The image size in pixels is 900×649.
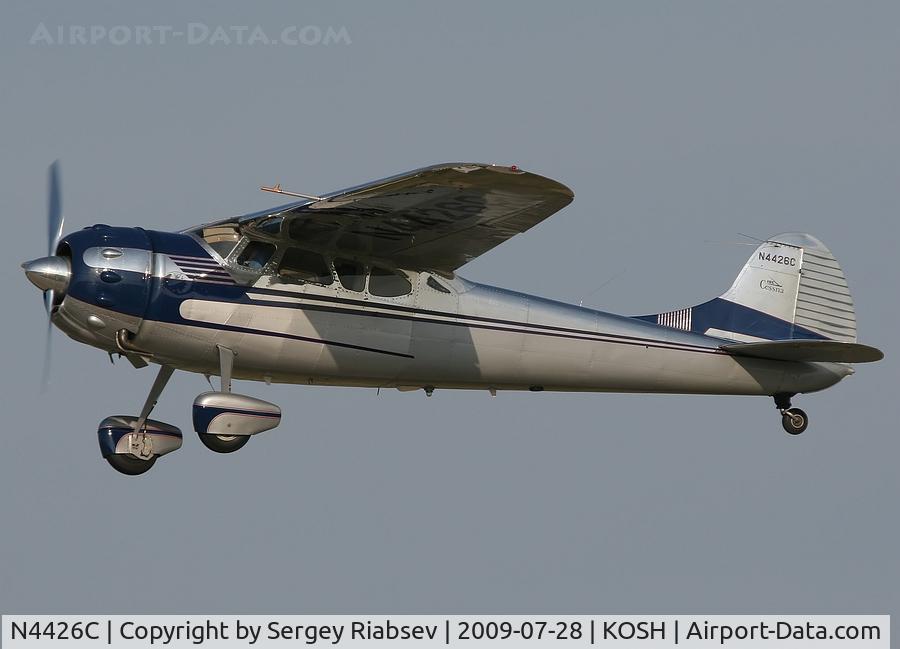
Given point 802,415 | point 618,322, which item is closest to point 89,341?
point 618,322

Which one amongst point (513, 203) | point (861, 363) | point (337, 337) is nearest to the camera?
point (513, 203)

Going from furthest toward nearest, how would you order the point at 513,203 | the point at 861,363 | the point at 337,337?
the point at 861,363 < the point at 337,337 < the point at 513,203

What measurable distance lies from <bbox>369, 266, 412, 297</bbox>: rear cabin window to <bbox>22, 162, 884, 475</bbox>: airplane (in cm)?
1

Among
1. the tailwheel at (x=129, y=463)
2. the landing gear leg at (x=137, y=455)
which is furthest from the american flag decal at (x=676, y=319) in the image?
the tailwheel at (x=129, y=463)

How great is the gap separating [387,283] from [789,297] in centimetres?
441

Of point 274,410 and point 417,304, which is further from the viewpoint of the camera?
point 417,304

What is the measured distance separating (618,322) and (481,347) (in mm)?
1397

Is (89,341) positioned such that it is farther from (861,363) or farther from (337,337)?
(861,363)

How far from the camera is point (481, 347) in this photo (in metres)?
13.7

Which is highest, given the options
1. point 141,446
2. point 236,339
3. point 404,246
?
point 404,246

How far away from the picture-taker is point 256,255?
12898 mm

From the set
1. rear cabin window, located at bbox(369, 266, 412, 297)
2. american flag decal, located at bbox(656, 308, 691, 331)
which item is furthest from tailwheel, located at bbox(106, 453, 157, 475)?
american flag decal, located at bbox(656, 308, 691, 331)

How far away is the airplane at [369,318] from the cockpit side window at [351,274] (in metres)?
0.01

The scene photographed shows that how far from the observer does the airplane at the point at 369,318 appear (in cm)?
1229
